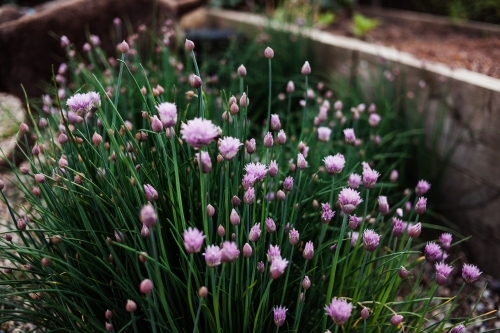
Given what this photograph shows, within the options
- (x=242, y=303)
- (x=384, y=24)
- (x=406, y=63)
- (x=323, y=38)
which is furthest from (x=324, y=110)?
(x=384, y=24)

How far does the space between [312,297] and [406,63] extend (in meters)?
1.56

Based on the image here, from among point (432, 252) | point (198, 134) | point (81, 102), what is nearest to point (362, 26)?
point (432, 252)

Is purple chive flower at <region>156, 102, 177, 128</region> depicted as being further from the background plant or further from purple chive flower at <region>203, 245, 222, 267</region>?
purple chive flower at <region>203, 245, 222, 267</region>

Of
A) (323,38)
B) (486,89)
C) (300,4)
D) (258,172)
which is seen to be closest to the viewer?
(258,172)

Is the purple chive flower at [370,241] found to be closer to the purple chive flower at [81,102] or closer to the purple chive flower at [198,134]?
the purple chive flower at [198,134]

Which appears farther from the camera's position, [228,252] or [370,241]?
[370,241]

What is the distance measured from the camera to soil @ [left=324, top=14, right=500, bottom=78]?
7.88 feet

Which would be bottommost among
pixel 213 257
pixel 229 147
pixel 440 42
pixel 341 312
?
pixel 440 42

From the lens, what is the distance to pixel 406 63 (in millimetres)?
2363

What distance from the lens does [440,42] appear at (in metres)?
2.96

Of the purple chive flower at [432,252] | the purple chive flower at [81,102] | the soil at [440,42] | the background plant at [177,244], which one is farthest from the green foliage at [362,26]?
the purple chive flower at [81,102]

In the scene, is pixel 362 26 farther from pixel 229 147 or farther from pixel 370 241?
pixel 229 147

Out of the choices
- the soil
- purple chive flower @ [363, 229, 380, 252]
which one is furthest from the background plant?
the soil

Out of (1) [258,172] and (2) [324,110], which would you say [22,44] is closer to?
(2) [324,110]
